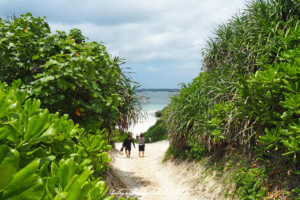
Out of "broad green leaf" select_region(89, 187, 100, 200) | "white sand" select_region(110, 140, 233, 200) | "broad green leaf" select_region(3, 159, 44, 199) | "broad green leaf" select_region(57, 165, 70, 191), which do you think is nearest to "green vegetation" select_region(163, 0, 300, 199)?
"white sand" select_region(110, 140, 233, 200)

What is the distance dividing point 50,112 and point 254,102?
3.83 meters

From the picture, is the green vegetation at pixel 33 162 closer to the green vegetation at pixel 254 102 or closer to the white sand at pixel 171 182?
the green vegetation at pixel 254 102

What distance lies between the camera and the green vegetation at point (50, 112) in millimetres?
761

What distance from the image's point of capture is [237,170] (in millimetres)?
4648

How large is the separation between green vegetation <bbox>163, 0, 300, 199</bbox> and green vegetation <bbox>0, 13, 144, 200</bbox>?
107 inches

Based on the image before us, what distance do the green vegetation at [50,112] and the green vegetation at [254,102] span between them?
2727mm

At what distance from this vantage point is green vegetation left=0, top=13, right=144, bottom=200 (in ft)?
2.50

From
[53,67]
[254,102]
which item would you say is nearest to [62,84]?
[53,67]

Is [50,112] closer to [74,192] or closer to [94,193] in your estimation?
[94,193]

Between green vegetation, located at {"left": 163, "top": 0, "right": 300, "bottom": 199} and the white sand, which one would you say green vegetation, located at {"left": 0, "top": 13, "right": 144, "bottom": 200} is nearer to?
green vegetation, located at {"left": 163, "top": 0, "right": 300, "bottom": 199}

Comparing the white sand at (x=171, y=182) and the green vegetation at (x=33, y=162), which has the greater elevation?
the green vegetation at (x=33, y=162)

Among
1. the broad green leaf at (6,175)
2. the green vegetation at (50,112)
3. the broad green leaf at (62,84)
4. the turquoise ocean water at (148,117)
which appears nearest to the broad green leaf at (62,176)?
the green vegetation at (50,112)

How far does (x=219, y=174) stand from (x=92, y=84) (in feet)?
13.1

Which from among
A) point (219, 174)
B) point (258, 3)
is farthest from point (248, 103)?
point (258, 3)
